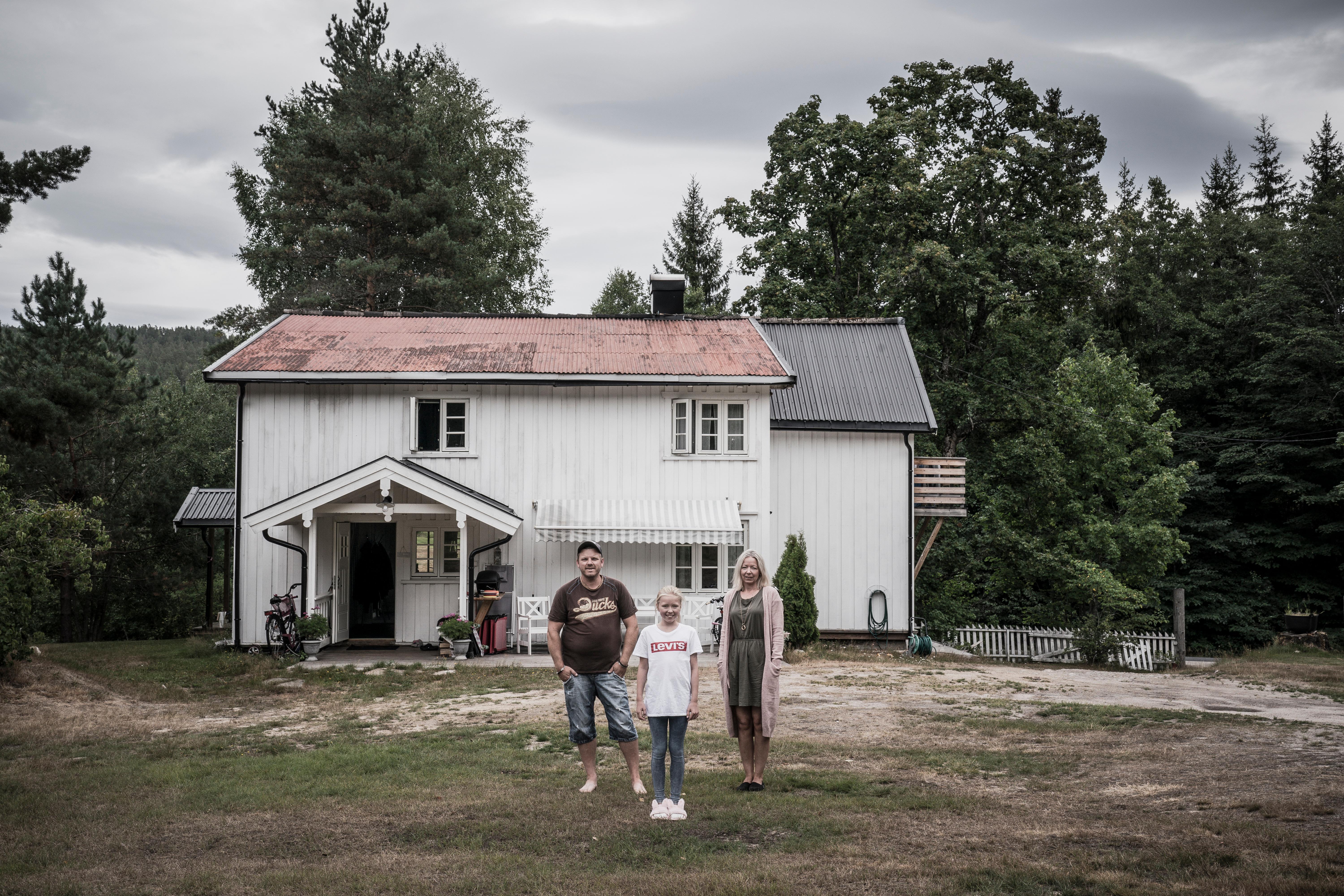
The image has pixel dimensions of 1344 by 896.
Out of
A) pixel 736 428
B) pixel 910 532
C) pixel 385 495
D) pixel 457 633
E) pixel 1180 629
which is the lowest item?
pixel 1180 629

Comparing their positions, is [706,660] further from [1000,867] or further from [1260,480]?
[1260,480]

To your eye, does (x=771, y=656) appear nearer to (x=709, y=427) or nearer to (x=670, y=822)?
(x=670, y=822)

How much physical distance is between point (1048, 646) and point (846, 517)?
5675 millimetres

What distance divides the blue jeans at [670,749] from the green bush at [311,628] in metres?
10.7

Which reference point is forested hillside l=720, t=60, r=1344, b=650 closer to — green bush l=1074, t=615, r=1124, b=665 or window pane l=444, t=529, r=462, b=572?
green bush l=1074, t=615, r=1124, b=665

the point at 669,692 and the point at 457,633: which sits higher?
the point at 669,692

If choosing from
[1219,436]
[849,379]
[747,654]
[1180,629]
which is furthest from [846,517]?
[1219,436]

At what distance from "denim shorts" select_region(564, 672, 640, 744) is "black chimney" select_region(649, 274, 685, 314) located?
14.7m

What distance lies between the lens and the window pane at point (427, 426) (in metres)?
17.8

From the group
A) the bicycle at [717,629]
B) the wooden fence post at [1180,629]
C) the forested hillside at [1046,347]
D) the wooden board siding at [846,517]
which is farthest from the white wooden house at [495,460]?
the forested hillside at [1046,347]

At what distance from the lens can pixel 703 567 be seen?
18125 millimetres

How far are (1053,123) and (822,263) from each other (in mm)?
7504

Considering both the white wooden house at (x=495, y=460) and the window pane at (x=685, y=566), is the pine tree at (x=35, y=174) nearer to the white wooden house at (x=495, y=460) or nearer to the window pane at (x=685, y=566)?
the white wooden house at (x=495, y=460)

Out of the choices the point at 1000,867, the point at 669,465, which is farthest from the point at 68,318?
the point at 1000,867
